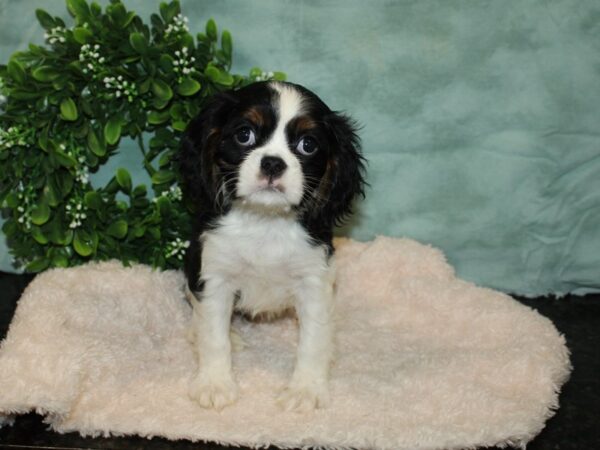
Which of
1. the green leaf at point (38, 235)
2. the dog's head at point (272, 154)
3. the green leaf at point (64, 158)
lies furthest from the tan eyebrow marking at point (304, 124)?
the green leaf at point (38, 235)

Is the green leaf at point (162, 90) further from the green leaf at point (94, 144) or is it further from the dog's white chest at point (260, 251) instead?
the dog's white chest at point (260, 251)

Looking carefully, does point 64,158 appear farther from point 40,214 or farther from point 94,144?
point 40,214

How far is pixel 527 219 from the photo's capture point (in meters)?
3.58

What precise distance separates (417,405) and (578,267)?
1532 mm

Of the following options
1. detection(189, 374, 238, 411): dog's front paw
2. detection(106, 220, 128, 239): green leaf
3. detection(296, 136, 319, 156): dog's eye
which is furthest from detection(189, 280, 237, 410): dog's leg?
detection(106, 220, 128, 239): green leaf

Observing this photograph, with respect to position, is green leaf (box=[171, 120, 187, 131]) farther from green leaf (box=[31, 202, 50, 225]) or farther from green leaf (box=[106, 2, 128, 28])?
green leaf (box=[31, 202, 50, 225])

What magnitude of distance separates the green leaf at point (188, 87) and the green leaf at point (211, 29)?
0.68ft

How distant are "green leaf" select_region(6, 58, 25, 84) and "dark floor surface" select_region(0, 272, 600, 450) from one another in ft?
3.43

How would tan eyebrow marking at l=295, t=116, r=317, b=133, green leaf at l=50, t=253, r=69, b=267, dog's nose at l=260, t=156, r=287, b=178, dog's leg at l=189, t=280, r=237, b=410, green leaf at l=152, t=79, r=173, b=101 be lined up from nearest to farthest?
dog's nose at l=260, t=156, r=287, b=178
tan eyebrow marking at l=295, t=116, r=317, b=133
dog's leg at l=189, t=280, r=237, b=410
green leaf at l=152, t=79, r=173, b=101
green leaf at l=50, t=253, r=69, b=267

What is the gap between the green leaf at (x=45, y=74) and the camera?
114 inches

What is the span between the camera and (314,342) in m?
2.62

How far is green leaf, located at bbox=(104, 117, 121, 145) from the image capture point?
3037 millimetres

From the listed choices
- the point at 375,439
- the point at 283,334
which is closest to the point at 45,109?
the point at 283,334

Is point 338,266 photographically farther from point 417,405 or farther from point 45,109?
point 45,109
